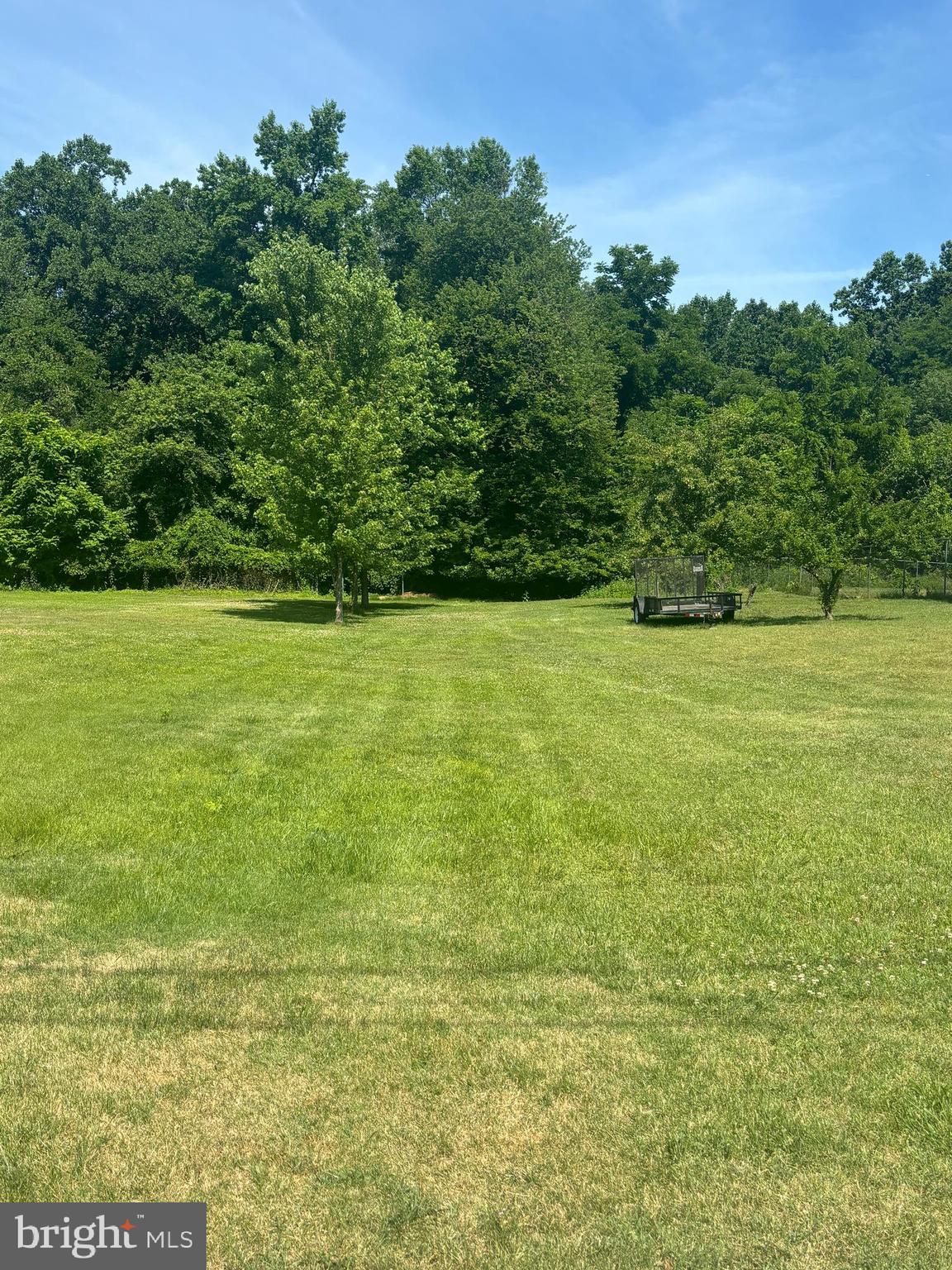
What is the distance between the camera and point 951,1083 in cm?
497

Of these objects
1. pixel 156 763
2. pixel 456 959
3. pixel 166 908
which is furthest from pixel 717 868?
pixel 156 763

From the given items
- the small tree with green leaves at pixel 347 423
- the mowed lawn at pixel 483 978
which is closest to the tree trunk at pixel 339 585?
the small tree with green leaves at pixel 347 423

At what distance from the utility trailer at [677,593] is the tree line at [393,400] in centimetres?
189

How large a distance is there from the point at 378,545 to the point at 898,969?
25777 millimetres

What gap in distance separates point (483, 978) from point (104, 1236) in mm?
3035

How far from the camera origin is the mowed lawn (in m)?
4.07

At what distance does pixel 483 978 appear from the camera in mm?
6449

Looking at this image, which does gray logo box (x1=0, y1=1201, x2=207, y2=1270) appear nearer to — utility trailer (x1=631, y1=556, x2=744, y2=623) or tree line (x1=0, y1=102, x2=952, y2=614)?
tree line (x1=0, y1=102, x2=952, y2=614)

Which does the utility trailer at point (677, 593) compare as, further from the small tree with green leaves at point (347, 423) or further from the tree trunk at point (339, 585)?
the tree trunk at point (339, 585)

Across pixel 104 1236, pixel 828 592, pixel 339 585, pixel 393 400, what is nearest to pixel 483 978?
pixel 104 1236

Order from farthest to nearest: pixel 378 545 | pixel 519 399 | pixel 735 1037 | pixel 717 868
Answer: pixel 519 399 < pixel 378 545 < pixel 717 868 < pixel 735 1037

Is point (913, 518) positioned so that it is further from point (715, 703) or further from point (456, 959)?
point (456, 959)

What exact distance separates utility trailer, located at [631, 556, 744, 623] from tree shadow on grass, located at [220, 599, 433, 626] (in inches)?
353

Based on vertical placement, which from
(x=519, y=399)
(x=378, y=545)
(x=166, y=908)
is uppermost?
(x=519, y=399)
